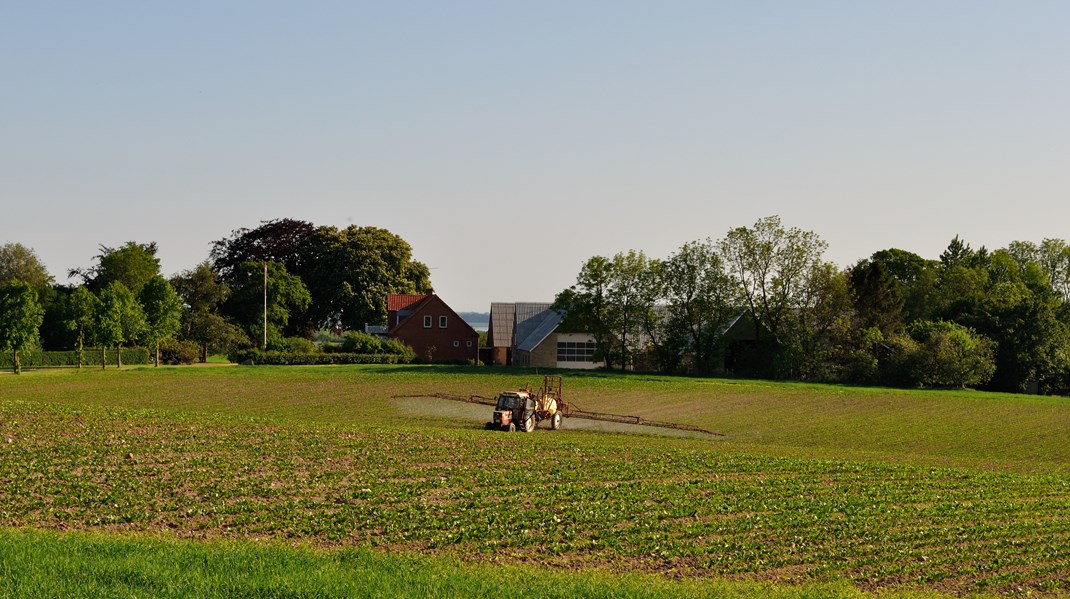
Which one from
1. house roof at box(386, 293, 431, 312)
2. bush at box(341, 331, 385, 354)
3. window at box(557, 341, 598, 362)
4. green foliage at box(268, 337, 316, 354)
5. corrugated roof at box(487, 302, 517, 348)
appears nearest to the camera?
window at box(557, 341, 598, 362)

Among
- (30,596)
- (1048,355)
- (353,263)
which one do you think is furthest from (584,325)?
(30,596)

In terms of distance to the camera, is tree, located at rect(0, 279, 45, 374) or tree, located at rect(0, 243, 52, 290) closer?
tree, located at rect(0, 279, 45, 374)

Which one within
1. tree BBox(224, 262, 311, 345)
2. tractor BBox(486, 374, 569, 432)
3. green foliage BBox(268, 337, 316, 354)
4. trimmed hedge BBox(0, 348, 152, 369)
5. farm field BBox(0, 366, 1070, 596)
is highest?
tree BBox(224, 262, 311, 345)

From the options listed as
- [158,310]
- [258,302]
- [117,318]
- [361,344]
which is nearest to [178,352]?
[158,310]

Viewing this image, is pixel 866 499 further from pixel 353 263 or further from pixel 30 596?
pixel 353 263

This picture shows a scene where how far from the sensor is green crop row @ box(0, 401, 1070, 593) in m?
20.0

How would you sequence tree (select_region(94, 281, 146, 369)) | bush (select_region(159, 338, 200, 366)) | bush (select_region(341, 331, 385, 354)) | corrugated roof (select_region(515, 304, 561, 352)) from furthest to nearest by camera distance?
1. corrugated roof (select_region(515, 304, 561, 352))
2. bush (select_region(341, 331, 385, 354))
3. bush (select_region(159, 338, 200, 366))
4. tree (select_region(94, 281, 146, 369))

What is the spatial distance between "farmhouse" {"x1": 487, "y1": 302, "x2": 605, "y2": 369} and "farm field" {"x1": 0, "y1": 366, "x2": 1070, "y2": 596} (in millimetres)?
45861

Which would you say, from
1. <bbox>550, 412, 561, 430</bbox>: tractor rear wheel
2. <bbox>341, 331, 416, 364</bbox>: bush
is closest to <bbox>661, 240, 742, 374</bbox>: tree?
<bbox>341, 331, 416, 364</bbox>: bush

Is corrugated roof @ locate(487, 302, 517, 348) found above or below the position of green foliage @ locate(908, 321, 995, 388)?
above

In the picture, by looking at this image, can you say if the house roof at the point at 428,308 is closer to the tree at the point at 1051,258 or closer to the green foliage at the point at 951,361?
the green foliage at the point at 951,361

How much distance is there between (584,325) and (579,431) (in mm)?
40324

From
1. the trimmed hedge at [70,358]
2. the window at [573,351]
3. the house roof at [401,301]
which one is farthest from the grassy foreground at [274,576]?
the house roof at [401,301]

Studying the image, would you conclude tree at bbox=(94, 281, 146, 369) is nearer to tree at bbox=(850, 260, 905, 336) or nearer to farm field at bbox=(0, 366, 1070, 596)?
farm field at bbox=(0, 366, 1070, 596)
